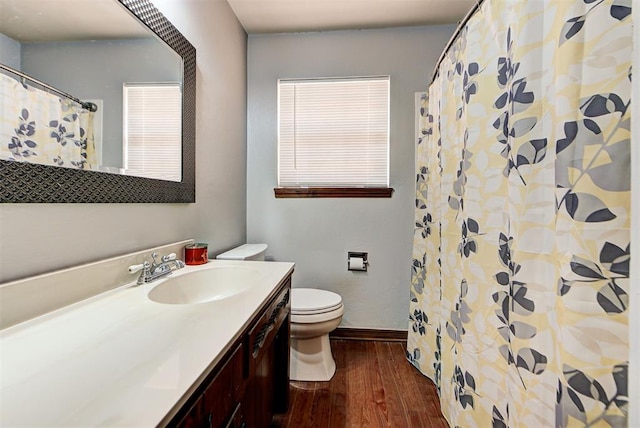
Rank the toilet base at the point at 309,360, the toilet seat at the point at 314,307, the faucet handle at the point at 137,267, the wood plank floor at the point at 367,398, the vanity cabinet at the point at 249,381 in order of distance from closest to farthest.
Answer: the vanity cabinet at the point at 249,381 < the faucet handle at the point at 137,267 < the wood plank floor at the point at 367,398 < the toilet seat at the point at 314,307 < the toilet base at the point at 309,360

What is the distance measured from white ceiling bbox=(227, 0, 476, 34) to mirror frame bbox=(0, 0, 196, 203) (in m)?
0.84

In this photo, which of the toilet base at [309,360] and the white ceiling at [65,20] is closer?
the white ceiling at [65,20]

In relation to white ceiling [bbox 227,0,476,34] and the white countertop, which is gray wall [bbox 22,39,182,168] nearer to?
the white countertop

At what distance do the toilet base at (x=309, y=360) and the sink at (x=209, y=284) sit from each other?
668mm

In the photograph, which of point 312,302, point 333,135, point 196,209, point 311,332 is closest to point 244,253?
point 196,209

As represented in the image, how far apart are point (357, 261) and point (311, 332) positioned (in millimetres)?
734

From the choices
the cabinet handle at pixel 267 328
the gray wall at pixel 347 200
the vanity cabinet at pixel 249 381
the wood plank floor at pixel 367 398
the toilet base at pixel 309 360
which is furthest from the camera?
the gray wall at pixel 347 200

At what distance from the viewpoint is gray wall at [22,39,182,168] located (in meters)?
0.76

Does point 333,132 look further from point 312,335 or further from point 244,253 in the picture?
point 312,335

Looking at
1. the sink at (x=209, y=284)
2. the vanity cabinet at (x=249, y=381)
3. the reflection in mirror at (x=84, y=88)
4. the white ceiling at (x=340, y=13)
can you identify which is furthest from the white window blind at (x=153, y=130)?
the white ceiling at (x=340, y=13)

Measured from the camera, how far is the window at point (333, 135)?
2189 millimetres

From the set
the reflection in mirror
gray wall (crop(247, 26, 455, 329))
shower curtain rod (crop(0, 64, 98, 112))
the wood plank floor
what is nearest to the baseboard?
gray wall (crop(247, 26, 455, 329))

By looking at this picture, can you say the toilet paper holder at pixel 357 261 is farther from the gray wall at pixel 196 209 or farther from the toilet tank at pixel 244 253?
the gray wall at pixel 196 209

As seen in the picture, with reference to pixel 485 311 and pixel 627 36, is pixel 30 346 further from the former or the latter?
pixel 627 36
